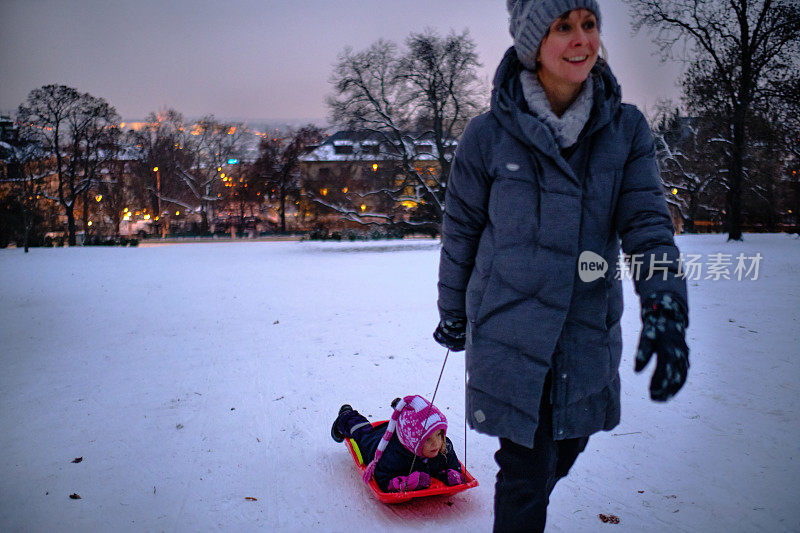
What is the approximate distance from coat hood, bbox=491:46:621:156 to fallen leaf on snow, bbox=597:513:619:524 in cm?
205

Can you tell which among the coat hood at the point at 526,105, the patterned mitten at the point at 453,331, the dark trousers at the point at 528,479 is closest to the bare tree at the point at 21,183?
the patterned mitten at the point at 453,331

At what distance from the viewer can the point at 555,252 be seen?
162cm

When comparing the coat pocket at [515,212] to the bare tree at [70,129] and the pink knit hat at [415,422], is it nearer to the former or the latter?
the pink knit hat at [415,422]

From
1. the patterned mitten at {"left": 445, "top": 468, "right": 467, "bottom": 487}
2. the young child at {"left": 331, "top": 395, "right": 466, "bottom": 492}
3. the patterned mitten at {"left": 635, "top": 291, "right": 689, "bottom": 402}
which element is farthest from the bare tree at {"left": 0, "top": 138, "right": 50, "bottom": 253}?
the patterned mitten at {"left": 635, "top": 291, "right": 689, "bottom": 402}

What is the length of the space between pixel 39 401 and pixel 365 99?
2342cm

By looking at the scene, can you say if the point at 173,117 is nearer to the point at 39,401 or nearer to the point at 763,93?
the point at 763,93

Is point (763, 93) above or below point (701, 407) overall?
above

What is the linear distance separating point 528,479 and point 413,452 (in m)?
1.23

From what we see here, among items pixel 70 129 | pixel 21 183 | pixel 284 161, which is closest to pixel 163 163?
pixel 284 161

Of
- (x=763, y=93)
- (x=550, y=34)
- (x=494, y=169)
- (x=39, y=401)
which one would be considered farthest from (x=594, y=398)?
(x=763, y=93)

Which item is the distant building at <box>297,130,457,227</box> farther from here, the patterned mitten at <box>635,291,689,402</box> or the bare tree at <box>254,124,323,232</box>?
the patterned mitten at <box>635,291,689,402</box>

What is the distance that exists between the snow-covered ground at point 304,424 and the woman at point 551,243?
4.01 ft

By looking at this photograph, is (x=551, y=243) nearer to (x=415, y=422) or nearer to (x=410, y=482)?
(x=415, y=422)

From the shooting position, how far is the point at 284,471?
10.9 feet
